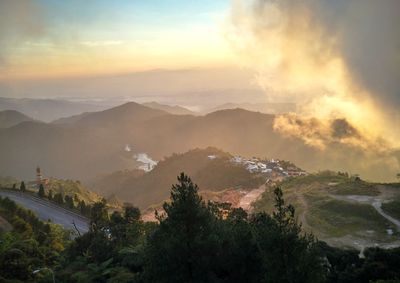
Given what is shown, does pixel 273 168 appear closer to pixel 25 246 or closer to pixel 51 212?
pixel 51 212

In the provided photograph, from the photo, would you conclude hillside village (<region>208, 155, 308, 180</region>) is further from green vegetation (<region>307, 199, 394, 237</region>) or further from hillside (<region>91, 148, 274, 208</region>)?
green vegetation (<region>307, 199, 394, 237</region>)

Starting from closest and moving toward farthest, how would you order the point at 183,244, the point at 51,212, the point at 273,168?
the point at 183,244, the point at 51,212, the point at 273,168

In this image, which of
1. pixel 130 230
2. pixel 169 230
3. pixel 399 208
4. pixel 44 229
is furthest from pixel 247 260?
pixel 399 208

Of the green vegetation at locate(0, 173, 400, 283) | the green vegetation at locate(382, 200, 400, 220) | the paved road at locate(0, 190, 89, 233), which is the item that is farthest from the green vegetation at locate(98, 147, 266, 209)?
the green vegetation at locate(0, 173, 400, 283)

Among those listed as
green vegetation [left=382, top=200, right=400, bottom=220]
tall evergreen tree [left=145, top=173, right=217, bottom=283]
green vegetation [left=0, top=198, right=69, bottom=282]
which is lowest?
green vegetation [left=382, top=200, right=400, bottom=220]

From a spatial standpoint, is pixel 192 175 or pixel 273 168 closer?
pixel 273 168

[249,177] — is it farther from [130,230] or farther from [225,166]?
[130,230]

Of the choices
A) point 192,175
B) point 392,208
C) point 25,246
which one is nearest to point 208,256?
point 25,246

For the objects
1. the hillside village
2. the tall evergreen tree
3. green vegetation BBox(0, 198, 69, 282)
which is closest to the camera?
the tall evergreen tree
